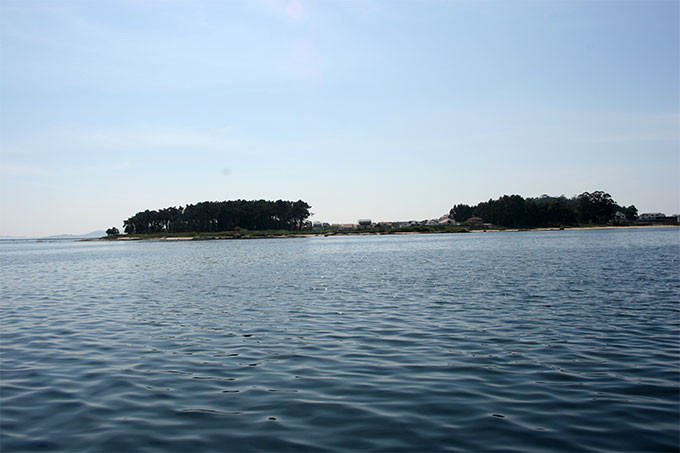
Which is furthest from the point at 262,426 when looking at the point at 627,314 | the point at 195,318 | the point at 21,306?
the point at 21,306

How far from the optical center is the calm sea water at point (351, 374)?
9008mm

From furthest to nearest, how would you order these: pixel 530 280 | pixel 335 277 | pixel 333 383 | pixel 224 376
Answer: pixel 335 277 → pixel 530 280 → pixel 224 376 → pixel 333 383

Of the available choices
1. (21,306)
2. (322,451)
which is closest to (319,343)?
(322,451)

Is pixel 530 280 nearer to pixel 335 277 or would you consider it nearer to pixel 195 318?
pixel 335 277

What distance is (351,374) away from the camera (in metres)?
13.0

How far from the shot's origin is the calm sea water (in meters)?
9.01

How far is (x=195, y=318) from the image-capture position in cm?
2298

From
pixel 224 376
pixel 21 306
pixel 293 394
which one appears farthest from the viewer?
pixel 21 306

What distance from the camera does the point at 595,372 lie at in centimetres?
1276

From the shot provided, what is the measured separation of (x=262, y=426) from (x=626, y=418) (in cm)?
767

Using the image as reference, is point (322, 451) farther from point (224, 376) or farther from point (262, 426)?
point (224, 376)

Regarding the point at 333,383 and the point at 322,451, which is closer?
the point at 322,451

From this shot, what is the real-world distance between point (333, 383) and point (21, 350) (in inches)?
509

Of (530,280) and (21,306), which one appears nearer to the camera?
(21,306)
